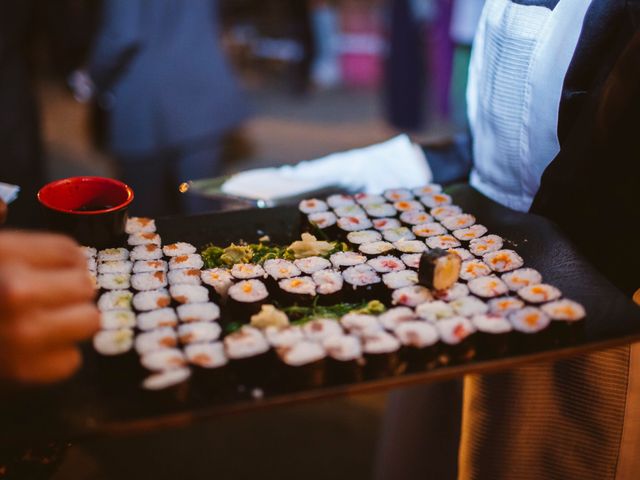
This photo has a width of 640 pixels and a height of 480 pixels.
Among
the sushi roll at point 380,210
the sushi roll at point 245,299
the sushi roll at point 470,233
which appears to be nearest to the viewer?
the sushi roll at point 245,299

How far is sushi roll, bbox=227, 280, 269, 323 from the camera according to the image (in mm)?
1271

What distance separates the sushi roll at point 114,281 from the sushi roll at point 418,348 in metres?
0.57

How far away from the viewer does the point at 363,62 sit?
7312 millimetres

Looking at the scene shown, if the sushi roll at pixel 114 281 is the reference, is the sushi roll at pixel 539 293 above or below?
below

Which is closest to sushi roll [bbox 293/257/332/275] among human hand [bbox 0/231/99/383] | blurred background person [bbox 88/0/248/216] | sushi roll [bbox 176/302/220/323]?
sushi roll [bbox 176/302/220/323]

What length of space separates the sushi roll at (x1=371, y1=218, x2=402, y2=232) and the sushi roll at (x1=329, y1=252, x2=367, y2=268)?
131mm

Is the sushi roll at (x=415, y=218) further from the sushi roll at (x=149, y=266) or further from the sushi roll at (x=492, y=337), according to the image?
the sushi roll at (x=149, y=266)

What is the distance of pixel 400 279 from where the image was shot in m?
1.34

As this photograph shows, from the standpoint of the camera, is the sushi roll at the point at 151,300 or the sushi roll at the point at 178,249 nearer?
the sushi roll at the point at 151,300

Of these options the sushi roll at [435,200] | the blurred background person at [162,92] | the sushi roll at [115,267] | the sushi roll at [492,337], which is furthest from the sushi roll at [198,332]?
the blurred background person at [162,92]

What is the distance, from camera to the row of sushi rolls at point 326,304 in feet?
3.66

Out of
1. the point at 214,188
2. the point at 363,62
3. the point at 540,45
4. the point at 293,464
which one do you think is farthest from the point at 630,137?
the point at 363,62

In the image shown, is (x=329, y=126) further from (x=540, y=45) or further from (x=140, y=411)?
(x=140, y=411)

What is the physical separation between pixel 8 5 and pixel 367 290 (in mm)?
2610
